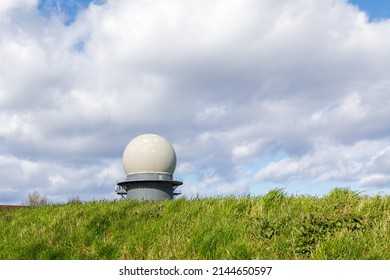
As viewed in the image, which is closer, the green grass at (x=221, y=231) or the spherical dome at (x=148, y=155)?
the green grass at (x=221, y=231)

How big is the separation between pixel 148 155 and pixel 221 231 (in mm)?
A: 16265

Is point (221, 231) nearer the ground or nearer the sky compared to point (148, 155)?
nearer the ground

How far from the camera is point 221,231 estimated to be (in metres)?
10.7

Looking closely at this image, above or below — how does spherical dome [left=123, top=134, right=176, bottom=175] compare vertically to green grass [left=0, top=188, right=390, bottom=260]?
above

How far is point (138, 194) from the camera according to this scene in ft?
88.2

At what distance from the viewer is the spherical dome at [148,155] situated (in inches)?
1048

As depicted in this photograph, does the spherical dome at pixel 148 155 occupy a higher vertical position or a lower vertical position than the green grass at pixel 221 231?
higher

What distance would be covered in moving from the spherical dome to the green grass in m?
12.7

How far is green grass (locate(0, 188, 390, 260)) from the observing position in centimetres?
980

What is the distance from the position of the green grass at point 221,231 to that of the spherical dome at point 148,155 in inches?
501

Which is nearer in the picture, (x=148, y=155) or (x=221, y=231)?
(x=221, y=231)

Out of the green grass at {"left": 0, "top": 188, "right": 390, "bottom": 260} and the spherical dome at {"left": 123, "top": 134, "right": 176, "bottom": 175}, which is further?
the spherical dome at {"left": 123, "top": 134, "right": 176, "bottom": 175}
